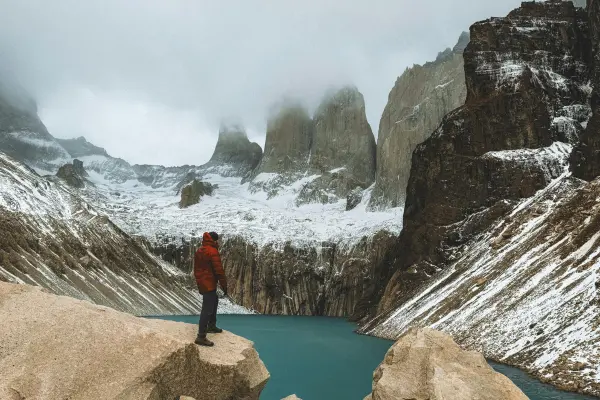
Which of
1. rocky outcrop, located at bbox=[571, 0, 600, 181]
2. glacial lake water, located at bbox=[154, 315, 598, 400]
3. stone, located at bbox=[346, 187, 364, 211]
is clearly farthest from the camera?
stone, located at bbox=[346, 187, 364, 211]

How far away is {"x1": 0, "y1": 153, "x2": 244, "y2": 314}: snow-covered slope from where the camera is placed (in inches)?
3462

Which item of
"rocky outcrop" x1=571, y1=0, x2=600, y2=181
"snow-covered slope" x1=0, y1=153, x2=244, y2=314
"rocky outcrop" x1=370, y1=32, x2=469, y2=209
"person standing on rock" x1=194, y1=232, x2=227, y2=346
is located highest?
"rocky outcrop" x1=370, y1=32, x2=469, y2=209

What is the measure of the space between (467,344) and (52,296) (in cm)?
3310

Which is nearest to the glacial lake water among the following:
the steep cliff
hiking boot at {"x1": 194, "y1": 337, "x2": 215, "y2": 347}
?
the steep cliff

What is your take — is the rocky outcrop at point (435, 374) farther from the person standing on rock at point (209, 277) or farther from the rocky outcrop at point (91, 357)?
the person standing on rock at point (209, 277)

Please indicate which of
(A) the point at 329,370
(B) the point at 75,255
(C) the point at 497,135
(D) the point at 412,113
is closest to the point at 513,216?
(C) the point at 497,135

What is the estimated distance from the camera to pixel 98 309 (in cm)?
1255

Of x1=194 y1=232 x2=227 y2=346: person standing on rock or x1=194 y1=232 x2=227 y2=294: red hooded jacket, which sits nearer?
x1=194 y1=232 x2=227 y2=346: person standing on rock

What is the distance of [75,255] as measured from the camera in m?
104

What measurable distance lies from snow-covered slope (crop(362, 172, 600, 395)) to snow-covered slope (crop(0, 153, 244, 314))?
5506 cm

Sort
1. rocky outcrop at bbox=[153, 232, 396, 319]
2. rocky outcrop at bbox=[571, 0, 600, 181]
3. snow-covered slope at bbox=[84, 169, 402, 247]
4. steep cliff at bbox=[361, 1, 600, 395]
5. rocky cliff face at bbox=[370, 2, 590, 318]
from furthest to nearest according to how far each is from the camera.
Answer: snow-covered slope at bbox=[84, 169, 402, 247] → rocky outcrop at bbox=[153, 232, 396, 319] → rocky cliff face at bbox=[370, 2, 590, 318] → rocky outcrop at bbox=[571, 0, 600, 181] → steep cliff at bbox=[361, 1, 600, 395]

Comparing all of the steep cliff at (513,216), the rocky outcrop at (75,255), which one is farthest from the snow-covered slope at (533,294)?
the rocky outcrop at (75,255)

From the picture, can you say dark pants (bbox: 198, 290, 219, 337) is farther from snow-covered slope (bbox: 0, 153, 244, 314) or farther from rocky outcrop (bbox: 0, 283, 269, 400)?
snow-covered slope (bbox: 0, 153, 244, 314)

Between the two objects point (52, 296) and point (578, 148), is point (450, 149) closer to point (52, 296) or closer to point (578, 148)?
point (578, 148)
